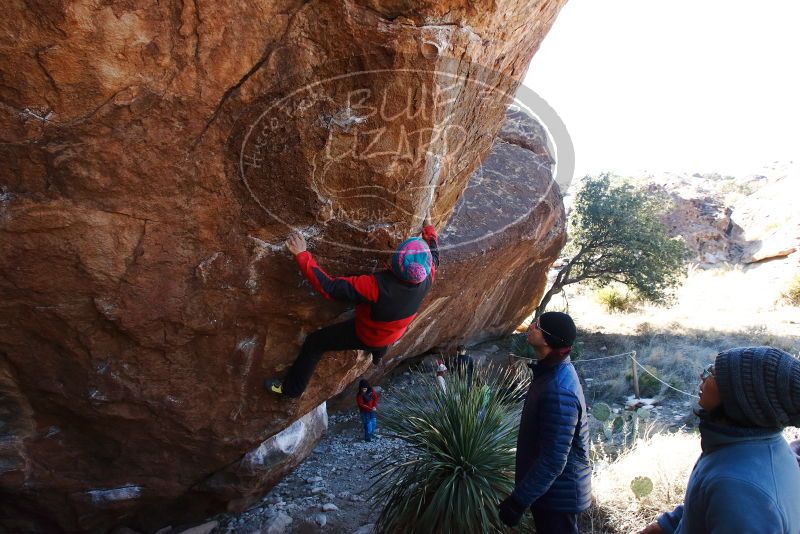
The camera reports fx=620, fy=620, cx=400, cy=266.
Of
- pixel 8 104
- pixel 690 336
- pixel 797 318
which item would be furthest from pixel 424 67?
pixel 797 318

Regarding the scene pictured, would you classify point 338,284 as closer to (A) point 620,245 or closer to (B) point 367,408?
(B) point 367,408

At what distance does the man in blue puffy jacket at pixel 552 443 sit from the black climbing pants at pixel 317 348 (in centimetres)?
132

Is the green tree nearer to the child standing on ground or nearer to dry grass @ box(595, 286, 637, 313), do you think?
dry grass @ box(595, 286, 637, 313)

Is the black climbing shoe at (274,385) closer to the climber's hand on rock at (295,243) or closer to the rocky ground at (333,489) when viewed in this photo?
the climber's hand on rock at (295,243)

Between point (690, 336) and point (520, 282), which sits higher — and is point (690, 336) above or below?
below

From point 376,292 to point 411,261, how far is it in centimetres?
30

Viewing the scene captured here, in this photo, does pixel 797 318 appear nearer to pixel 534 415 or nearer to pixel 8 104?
pixel 534 415

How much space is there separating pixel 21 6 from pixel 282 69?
1279 millimetres

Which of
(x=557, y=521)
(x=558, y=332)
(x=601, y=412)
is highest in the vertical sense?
(x=558, y=332)

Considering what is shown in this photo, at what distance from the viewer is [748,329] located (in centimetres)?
1370

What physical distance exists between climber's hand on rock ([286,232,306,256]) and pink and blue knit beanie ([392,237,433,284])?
23.4 inches

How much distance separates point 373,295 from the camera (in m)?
3.94

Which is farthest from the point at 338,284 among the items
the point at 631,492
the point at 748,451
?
the point at 631,492

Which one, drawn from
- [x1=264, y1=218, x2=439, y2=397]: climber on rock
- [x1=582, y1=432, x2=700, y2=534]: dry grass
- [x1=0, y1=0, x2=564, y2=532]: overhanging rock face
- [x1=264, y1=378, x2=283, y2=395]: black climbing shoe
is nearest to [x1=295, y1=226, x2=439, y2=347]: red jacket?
[x1=264, y1=218, x2=439, y2=397]: climber on rock
